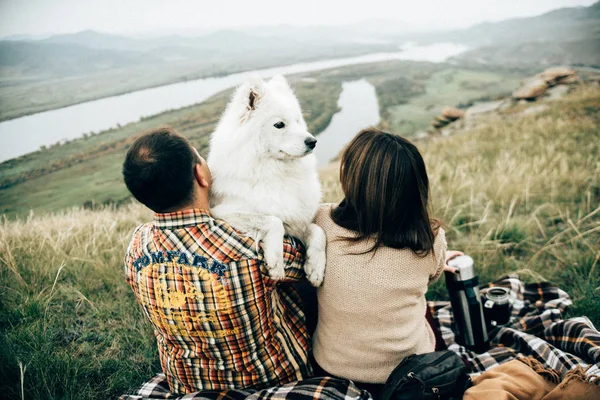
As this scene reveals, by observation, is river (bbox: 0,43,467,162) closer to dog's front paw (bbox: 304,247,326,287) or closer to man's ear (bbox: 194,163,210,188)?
man's ear (bbox: 194,163,210,188)

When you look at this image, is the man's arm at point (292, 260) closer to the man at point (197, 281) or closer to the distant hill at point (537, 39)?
the man at point (197, 281)

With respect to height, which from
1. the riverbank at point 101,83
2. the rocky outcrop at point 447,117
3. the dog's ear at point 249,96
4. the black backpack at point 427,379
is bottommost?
the black backpack at point 427,379

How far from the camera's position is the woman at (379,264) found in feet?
7.07

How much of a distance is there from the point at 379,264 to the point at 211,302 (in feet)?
3.10

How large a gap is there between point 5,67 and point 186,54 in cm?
330

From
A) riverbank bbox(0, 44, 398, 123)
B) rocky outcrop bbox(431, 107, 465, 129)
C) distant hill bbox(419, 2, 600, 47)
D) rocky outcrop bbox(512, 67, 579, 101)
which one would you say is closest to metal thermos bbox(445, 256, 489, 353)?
riverbank bbox(0, 44, 398, 123)

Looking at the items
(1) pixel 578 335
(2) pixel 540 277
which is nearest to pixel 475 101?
(2) pixel 540 277

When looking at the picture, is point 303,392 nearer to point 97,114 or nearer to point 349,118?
point 97,114

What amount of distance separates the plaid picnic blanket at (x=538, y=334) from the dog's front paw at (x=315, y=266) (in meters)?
1.46

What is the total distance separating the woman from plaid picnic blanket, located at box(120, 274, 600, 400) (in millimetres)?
209

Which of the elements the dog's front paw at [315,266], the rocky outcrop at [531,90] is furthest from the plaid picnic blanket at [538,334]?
the rocky outcrop at [531,90]

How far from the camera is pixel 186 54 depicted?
275 inches

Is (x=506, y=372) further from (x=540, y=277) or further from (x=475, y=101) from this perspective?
(x=475, y=101)

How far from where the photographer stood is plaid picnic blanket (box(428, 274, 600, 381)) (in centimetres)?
242
